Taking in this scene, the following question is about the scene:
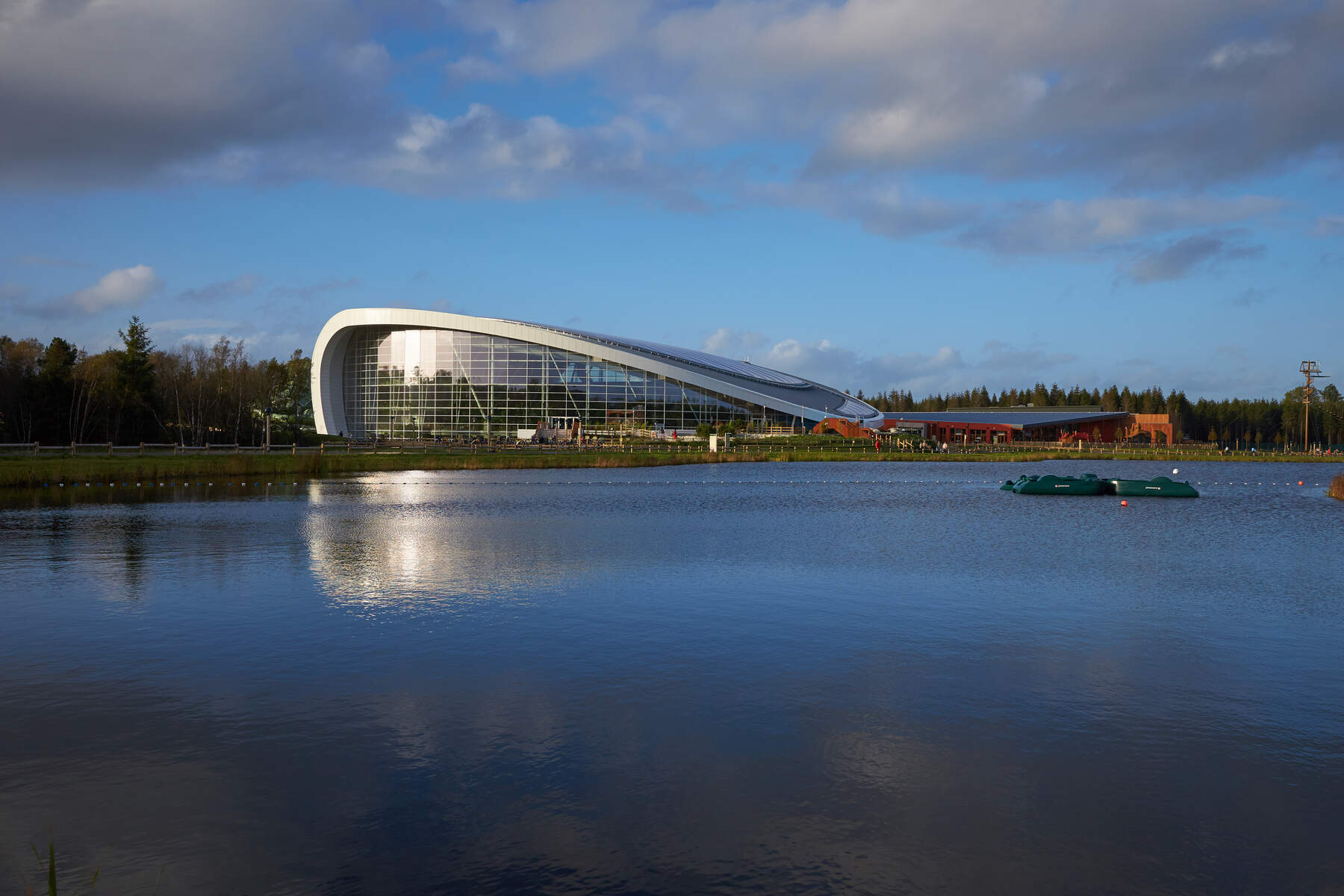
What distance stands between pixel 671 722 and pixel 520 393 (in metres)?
81.9

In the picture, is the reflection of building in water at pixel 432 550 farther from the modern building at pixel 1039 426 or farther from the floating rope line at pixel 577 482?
the modern building at pixel 1039 426

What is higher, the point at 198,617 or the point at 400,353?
the point at 400,353

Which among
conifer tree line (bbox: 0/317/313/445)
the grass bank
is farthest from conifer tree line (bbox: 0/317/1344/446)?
the grass bank

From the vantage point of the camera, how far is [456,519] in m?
26.9

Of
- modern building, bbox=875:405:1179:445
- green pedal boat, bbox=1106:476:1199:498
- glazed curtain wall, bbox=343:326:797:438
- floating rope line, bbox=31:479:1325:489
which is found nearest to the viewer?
green pedal boat, bbox=1106:476:1199:498

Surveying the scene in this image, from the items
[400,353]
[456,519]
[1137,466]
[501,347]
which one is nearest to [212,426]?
[400,353]

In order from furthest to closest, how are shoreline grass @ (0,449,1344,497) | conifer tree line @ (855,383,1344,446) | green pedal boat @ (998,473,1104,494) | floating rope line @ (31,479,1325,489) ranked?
conifer tree line @ (855,383,1344,446), shoreline grass @ (0,449,1344,497), floating rope line @ (31,479,1325,489), green pedal boat @ (998,473,1104,494)

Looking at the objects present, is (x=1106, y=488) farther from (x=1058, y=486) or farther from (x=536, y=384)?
(x=536, y=384)

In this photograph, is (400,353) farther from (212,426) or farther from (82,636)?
(82,636)

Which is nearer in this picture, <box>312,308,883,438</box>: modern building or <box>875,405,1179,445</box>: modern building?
<box>312,308,883,438</box>: modern building

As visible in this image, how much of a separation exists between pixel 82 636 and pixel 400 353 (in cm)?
8490

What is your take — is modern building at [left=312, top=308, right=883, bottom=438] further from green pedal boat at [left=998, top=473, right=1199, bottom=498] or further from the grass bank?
green pedal boat at [left=998, top=473, right=1199, bottom=498]

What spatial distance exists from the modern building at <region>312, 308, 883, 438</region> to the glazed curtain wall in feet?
0.24

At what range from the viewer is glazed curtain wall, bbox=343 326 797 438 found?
290 ft
